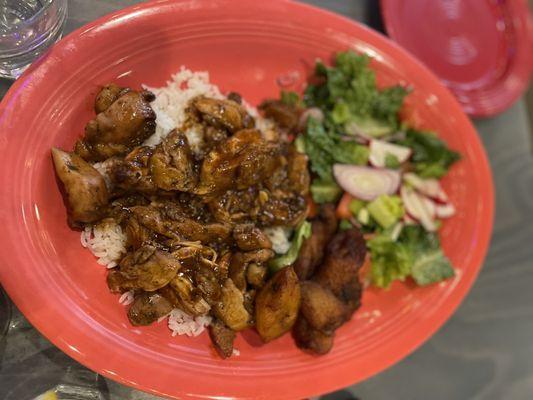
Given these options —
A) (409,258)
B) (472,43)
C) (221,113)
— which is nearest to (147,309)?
(221,113)

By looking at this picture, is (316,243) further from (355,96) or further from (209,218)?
(355,96)

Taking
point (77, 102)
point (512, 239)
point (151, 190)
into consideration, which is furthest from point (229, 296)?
point (512, 239)

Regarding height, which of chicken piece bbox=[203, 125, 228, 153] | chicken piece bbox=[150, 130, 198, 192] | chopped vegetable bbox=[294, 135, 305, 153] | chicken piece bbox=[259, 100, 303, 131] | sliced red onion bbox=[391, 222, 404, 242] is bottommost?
sliced red onion bbox=[391, 222, 404, 242]

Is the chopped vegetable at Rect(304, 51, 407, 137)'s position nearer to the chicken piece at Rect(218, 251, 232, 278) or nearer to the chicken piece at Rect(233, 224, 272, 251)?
the chicken piece at Rect(233, 224, 272, 251)

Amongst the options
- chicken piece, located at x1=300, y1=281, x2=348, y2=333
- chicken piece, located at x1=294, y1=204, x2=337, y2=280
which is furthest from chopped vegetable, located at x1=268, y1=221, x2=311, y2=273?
chicken piece, located at x1=300, y1=281, x2=348, y2=333

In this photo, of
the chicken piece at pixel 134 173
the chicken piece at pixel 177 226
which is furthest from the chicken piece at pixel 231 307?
the chicken piece at pixel 134 173

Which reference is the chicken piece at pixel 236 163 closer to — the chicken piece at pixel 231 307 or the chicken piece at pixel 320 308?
the chicken piece at pixel 231 307
